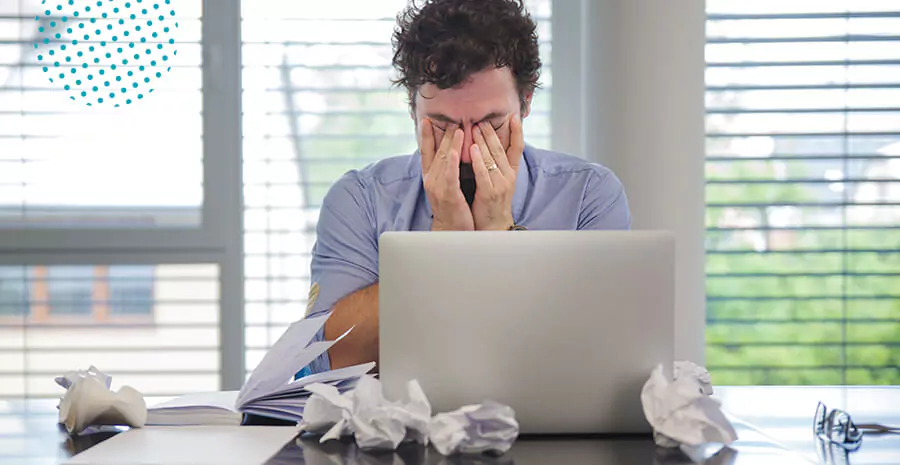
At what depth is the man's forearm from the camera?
52.7 inches

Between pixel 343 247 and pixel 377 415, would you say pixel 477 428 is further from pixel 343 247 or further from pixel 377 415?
pixel 343 247

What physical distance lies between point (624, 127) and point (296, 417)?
168 centimetres

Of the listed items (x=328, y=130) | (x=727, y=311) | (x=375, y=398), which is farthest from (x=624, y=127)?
(x=375, y=398)

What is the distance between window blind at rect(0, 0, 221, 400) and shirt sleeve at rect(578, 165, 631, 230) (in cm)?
142

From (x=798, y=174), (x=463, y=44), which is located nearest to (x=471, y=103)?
(x=463, y=44)

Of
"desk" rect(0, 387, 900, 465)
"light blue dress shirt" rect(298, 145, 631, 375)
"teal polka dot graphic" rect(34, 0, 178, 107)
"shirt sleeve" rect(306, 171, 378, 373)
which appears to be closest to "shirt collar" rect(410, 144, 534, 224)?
"light blue dress shirt" rect(298, 145, 631, 375)

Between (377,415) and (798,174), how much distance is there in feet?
→ 7.36

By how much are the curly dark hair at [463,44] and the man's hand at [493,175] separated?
0.33ft

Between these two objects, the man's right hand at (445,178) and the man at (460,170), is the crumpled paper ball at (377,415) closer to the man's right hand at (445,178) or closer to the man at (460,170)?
the man at (460,170)

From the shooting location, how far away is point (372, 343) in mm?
1333

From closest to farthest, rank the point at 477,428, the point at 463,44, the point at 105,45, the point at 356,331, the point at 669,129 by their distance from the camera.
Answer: the point at 477,428
the point at 356,331
the point at 463,44
the point at 669,129
the point at 105,45

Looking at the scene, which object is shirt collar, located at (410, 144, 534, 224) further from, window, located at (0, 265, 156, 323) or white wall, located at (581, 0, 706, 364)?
window, located at (0, 265, 156, 323)

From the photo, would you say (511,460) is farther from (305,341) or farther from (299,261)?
(299,261)

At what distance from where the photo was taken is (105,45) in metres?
2.64
